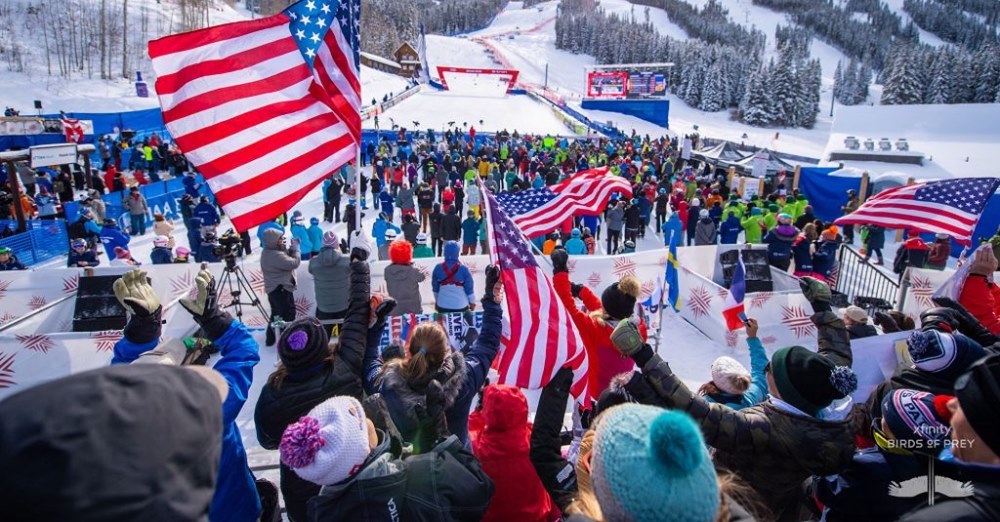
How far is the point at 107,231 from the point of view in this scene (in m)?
9.48

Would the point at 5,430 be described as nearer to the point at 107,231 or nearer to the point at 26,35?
the point at 107,231

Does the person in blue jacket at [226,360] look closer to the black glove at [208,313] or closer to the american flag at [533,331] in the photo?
the black glove at [208,313]

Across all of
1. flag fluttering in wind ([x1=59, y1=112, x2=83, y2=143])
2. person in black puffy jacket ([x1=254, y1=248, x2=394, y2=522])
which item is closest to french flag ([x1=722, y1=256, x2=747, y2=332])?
person in black puffy jacket ([x1=254, y1=248, x2=394, y2=522])

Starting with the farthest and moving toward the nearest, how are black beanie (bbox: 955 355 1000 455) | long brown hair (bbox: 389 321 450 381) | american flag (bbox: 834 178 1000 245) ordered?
1. american flag (bbox: 834 178 1000 245)
2. long brown hair (bbox: 389 321 450 381)
3. black beanie (bbox: 955 355 1000 455)

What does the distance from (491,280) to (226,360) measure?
70.7 inches

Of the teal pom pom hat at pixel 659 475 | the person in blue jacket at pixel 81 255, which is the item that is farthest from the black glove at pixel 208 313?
the person in blue jacket at pixel 81 255

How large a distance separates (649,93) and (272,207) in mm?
48033

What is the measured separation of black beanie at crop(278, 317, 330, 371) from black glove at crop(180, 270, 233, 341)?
1.01 ft

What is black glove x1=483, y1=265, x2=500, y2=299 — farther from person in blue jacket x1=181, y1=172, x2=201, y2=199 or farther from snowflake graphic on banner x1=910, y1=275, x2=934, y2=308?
person in blue jacket x1=181, y1=172, x2=201, y2=199

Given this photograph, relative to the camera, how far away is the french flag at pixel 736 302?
699cm

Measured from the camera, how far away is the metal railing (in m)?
9.17

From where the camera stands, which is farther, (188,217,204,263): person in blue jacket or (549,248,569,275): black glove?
(188,217,204,263): person in blue jacket

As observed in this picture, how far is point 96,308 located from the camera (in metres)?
7.73

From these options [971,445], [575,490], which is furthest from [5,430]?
[971,445]
